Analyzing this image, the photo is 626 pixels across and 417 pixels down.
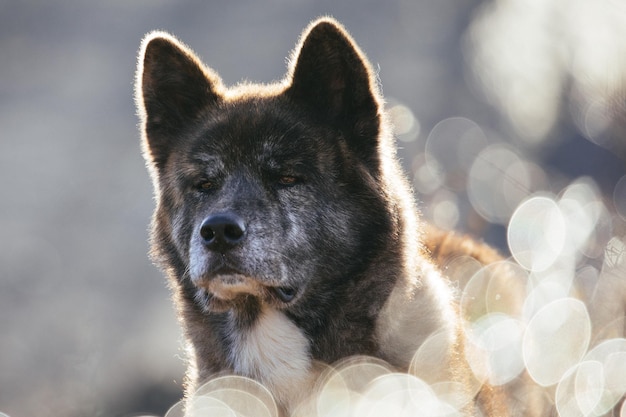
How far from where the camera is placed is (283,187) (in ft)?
13.1

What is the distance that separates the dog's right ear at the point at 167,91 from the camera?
173 inches

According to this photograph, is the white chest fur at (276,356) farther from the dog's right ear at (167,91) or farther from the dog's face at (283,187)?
the dog's right ear at (167,91)

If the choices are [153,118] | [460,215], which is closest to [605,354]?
[153,118]

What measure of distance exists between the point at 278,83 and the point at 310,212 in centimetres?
100

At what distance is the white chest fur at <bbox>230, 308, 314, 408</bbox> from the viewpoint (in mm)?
3752

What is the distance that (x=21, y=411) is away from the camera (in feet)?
25.1

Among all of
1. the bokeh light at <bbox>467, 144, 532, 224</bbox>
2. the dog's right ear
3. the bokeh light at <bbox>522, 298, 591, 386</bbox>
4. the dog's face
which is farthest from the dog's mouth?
the bokeh light at <bbox>467, 144, 532, 224</bbox>

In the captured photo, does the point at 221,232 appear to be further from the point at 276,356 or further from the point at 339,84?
the point at 339,84

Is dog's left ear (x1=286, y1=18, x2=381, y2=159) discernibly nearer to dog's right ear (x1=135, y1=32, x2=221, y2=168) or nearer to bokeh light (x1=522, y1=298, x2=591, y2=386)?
dog's right ear (x1=135, y1=32, x2=221, y2=168)

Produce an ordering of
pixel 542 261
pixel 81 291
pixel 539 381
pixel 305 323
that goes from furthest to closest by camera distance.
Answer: pixel 81 291
pixel 542 261
pixel 539 381
pixel 305 323

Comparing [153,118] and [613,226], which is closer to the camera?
[613,226]

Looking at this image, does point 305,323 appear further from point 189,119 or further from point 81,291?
point 81,291

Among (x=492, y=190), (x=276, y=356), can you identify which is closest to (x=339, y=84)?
(x=276, y=356)

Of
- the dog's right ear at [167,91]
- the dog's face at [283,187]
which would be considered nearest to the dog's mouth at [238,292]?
the dog's face at [283,187]
